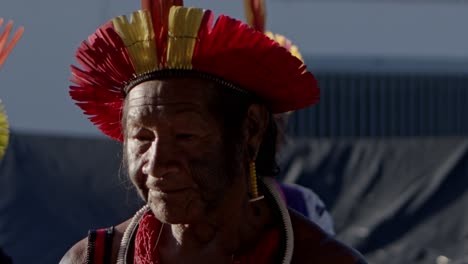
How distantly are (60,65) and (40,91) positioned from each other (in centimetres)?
27

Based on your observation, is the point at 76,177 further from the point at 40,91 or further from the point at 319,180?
the point at 40,91

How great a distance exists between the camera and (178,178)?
2.98 metres

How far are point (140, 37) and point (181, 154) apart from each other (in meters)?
0.32

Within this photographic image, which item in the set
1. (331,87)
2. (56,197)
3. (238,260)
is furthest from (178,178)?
(331,87)

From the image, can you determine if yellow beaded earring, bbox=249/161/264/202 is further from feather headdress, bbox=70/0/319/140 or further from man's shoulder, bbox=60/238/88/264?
man's shoulder, bbox=60/238/88/264

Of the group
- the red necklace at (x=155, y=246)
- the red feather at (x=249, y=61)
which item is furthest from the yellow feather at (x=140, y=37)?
the red necklace at (x=155, y=246)

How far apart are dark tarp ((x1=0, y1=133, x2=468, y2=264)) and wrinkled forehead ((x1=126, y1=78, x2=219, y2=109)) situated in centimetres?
375

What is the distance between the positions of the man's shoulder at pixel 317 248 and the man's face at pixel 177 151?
29 cm

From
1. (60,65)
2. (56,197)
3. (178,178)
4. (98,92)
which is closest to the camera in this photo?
(178,178)

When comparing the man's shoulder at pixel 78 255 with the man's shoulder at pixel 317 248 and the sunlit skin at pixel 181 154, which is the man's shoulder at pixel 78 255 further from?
the man's shoulder at pixel 317 248

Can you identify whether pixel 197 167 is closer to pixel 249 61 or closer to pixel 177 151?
pixel 177 151

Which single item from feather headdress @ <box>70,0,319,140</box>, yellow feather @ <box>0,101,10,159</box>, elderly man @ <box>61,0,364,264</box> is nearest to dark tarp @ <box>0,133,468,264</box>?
yellow feather @ <box>0,101,10,159</box>

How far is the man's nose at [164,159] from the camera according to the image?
2.98m

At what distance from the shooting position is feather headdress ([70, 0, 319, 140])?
9.90 feet
